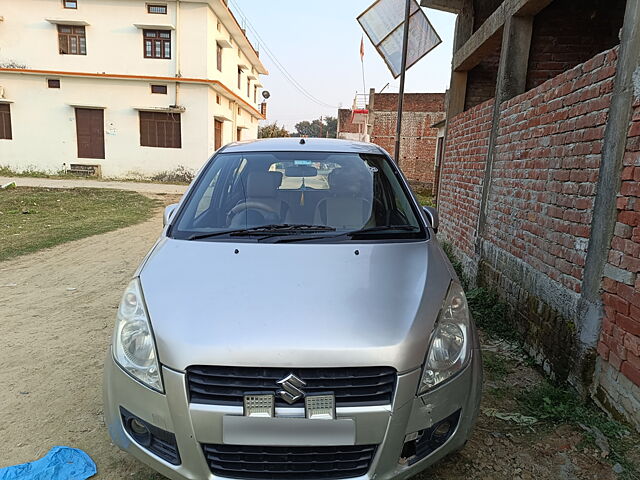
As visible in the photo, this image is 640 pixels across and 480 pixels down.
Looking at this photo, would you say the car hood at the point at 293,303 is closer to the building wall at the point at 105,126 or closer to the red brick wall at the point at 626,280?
the red brick wall at the point at 626,280

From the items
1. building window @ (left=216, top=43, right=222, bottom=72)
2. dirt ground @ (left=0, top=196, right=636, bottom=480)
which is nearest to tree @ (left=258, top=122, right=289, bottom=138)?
building window @ (left=216, top=43, right=222, bottom=72)

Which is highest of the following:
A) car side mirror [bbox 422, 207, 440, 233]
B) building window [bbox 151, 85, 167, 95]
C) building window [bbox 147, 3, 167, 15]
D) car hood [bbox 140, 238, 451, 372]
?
building window [bbox 147, 3, 167, 15]

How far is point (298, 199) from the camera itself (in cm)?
286

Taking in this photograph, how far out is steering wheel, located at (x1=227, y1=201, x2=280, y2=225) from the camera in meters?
2.71

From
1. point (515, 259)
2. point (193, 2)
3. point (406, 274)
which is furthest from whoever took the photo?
point (193, 2)

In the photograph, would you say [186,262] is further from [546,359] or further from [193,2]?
[193,2]

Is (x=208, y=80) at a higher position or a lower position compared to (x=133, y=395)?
higher

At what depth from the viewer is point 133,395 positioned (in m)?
1.78

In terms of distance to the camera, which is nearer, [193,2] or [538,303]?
[538,303]

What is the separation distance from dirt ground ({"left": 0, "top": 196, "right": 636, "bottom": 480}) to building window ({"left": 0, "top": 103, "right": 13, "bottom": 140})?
767 inches

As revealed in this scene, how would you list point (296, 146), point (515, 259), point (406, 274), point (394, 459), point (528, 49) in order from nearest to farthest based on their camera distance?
point (394, 459) → point (406, 274) → point (296, 146) → point (515, 259) → point (528, 49)

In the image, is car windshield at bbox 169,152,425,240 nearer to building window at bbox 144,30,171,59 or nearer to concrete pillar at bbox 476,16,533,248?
concrete pillar at bbox 476,16,533,248

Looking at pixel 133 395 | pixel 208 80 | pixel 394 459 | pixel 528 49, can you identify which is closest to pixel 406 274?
pixel 394 459

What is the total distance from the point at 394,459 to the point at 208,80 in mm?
20308
